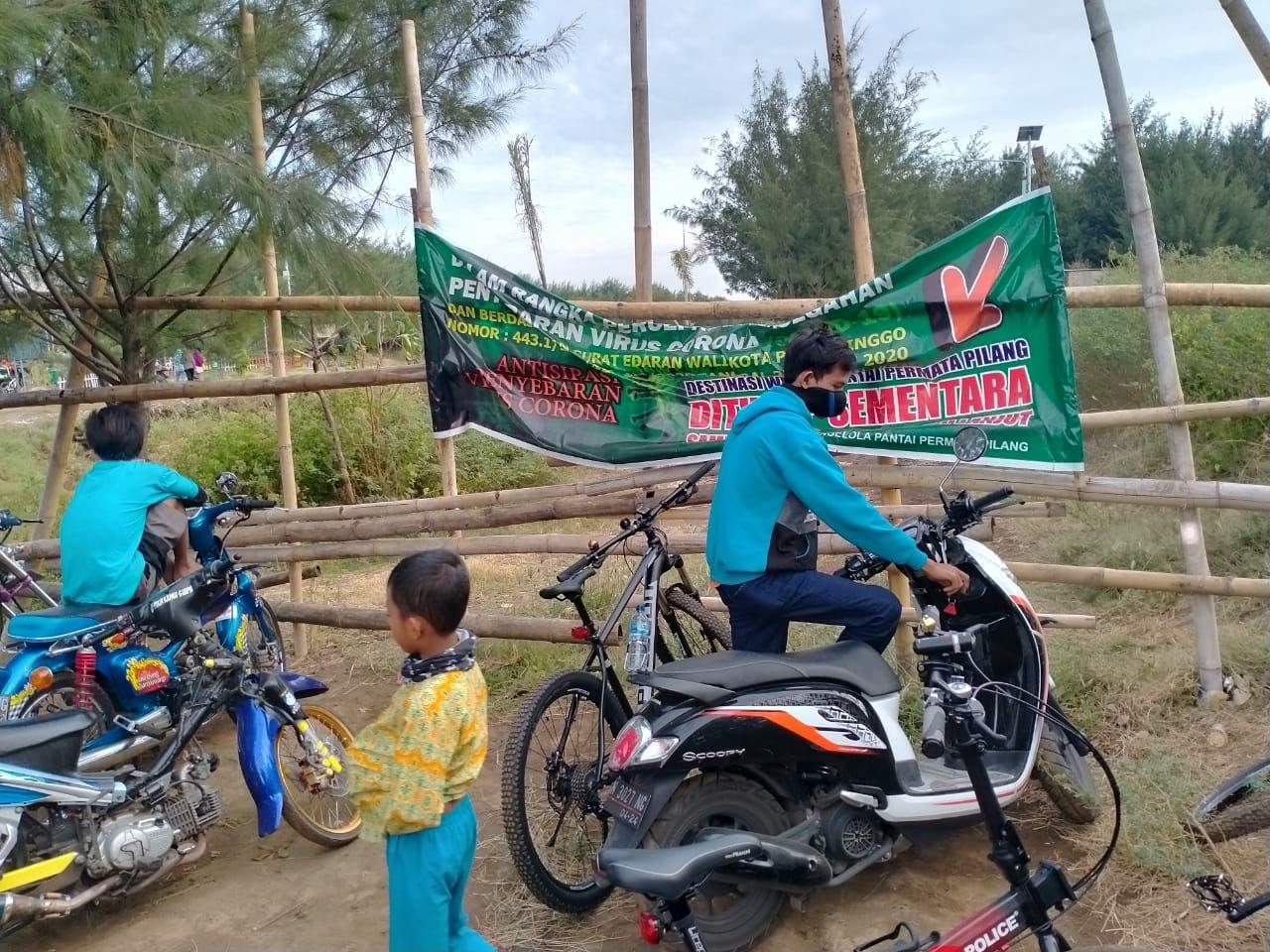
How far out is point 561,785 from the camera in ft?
9.91

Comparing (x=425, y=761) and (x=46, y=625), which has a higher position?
(x=46, y=625)

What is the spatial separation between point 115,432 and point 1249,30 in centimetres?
443

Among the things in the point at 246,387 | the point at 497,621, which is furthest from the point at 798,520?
the point at 246,387

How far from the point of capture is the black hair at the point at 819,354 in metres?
3.13

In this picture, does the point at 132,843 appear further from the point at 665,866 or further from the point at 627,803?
the point at 665,866

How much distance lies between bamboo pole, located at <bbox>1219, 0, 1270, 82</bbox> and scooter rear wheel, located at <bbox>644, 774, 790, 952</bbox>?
10.1ft

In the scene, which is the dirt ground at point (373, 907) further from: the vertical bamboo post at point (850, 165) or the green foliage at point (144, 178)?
the green foliage at point (144, 178)

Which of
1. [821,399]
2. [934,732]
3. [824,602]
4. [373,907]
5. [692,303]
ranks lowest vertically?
[373,907]

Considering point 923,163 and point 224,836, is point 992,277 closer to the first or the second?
point 224,836

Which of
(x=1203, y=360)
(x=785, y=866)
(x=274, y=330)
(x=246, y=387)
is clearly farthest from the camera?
(x=1203, y=360)

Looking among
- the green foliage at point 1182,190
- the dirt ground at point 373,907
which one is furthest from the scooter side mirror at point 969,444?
the green foliage at point 1182,190

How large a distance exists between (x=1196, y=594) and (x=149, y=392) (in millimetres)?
5000

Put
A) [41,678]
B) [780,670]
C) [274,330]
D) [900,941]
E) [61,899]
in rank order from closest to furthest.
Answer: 1. [900,941]
2. [780,670]
3. [61,899]
4. [41,678]
5. [274,330]

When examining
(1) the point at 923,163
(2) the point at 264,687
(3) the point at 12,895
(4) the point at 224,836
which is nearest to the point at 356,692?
(4) the point at 224,836
